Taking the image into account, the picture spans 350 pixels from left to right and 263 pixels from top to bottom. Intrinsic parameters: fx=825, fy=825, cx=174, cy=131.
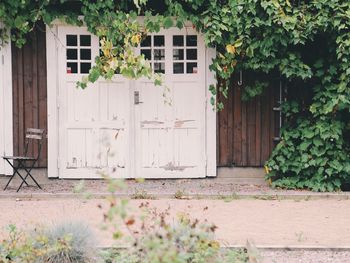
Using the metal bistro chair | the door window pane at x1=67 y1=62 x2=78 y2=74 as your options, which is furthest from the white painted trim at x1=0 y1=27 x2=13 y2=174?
the door window pane at x1=67 y1=62 x2=78 y2=74

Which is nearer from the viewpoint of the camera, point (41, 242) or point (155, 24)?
point (41, 242)

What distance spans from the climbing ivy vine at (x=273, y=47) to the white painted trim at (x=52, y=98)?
1.25ft

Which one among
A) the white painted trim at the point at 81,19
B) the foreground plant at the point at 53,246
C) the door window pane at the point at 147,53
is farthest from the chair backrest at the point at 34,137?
the foreground plant at the point at 53,246

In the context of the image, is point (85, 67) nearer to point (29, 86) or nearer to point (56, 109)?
point (56, 109)

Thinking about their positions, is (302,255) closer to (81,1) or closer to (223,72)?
(223,72)

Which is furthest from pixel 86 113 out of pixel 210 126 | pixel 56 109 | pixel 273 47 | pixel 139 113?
pixel 273 47

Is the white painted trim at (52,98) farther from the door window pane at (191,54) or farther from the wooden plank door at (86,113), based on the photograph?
the door window pane at (191,54)

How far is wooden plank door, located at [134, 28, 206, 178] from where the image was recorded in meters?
12.7

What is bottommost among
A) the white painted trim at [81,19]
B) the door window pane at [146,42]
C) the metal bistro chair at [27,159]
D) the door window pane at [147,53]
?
Result: the metal bistro chair at [27,159]

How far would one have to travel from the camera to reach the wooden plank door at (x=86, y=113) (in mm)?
12617

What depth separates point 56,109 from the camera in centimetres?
1267

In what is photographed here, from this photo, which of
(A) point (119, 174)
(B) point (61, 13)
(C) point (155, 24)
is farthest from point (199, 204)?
(B) point (61, 13)

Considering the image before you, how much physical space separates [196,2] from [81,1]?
5.61 ft

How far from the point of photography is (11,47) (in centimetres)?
1267
